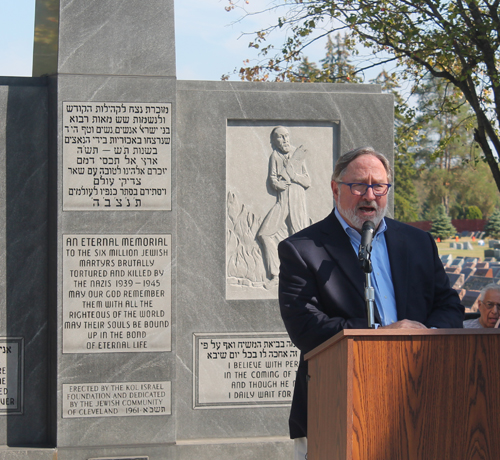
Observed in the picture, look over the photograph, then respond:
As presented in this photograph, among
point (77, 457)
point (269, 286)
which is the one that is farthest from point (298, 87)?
point (77, 457)

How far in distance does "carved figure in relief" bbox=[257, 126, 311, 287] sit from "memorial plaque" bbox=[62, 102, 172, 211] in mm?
931

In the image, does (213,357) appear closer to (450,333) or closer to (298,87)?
(298,87)

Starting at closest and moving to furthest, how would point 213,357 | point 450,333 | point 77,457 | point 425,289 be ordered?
1. point 450,333
2. point 425,289
3. point 77,457
4. point 213,357

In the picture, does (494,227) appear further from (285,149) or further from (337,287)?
(337,287)

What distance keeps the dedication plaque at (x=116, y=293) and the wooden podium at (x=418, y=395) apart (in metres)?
3.16

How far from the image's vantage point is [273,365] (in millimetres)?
5621

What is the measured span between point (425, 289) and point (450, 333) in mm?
885

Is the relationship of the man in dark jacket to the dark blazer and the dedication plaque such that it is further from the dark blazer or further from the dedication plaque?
the dedication plaque

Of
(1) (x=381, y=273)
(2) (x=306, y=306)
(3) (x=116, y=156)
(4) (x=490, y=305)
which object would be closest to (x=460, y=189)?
(4) (x=490, y=305)

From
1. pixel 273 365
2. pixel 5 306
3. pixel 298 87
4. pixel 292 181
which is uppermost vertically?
pixel 298 87

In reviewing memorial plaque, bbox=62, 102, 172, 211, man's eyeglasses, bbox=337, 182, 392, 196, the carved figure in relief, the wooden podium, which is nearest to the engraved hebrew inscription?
the carved figure in relief

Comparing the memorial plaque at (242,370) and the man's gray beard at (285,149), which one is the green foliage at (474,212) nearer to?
the man's gray beard at (285,149)

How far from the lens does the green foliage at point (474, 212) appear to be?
240 feet

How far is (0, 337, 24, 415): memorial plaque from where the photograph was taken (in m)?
5.43
